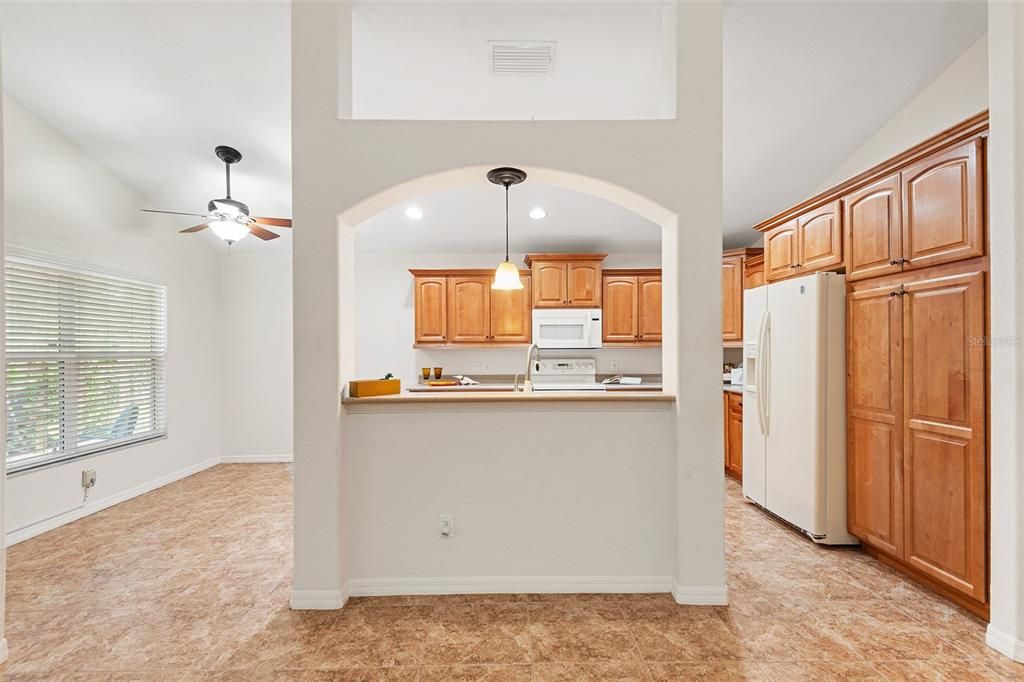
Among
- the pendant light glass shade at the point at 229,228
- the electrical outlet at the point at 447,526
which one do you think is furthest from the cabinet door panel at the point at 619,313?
the pendant light glass shade at the point at 229,228

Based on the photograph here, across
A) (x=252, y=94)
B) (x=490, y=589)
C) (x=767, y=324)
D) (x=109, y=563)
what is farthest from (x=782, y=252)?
(x=109, y=563)

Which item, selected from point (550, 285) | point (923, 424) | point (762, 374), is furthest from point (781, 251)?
point (550, 285)

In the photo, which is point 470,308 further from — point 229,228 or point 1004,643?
point 1004,643

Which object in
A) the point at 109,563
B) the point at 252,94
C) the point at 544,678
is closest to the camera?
the point at 544,678

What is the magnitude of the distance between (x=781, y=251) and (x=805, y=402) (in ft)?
3.78

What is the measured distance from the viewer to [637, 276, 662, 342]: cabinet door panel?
214 inches

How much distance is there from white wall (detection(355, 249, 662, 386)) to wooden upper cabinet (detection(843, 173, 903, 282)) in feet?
9.40

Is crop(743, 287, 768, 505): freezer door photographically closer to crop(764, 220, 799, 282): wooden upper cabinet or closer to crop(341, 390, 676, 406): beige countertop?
crop(764, 220, 799, 282): wooden upper cabinet

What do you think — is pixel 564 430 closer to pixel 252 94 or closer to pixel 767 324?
pixel 767 324

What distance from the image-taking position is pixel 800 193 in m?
4.42

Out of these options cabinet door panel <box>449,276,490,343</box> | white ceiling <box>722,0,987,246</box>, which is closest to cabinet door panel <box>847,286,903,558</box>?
white ceiling <box>722,0,987,246</box>

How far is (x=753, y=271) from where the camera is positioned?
511 centimetres

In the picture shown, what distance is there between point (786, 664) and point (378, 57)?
375 centimetres

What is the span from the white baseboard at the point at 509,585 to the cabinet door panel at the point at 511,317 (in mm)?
3128
